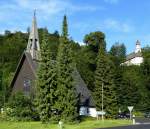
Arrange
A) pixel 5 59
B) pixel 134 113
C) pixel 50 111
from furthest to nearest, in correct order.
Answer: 1. pixel 5 59
2. pixel 134 113
3. pixel 50 111

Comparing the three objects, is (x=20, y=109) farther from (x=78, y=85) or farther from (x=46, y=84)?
(x=78, y=85)

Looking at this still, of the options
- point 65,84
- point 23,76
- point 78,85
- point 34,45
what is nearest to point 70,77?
point 65,84

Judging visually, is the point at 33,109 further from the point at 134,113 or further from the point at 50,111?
the point at 134,113

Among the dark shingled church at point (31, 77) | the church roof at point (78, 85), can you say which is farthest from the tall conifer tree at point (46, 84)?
the church roof at point (78, 85)

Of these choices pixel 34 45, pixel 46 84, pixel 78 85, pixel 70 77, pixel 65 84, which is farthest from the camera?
pixel 34 45

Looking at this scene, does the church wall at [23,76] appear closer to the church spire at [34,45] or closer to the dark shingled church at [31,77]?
the dark shingled church at [31,77]

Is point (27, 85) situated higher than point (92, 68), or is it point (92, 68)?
point (92, 68)

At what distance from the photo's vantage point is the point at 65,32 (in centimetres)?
6569

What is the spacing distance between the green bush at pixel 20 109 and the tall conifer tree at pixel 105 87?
15.0m

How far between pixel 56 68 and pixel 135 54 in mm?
125984

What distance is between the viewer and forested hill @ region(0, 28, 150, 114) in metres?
103

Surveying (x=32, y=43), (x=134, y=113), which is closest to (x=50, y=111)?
(x=32, y=43)

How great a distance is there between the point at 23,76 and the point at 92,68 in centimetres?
4004

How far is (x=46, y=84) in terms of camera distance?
Result: 6238 centimetres
